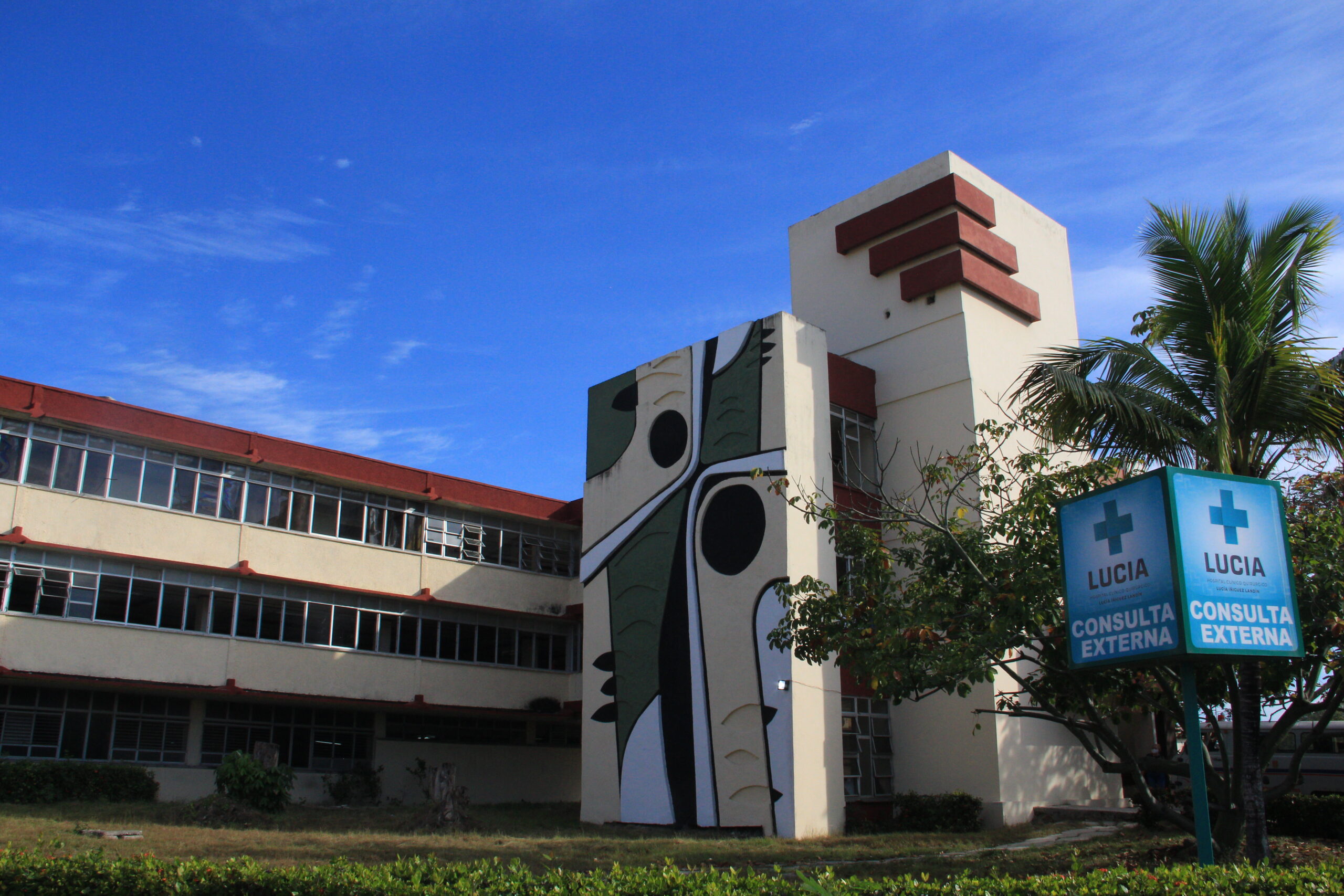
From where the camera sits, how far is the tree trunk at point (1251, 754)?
10812 mm

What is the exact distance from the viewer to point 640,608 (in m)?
21.9

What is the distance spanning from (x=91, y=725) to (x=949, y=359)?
19.6 metres

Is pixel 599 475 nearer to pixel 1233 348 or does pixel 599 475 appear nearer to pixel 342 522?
pixel 342 522

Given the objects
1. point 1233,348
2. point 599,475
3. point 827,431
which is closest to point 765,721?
point 827,431

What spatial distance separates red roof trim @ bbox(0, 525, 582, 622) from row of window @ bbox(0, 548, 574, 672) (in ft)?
0.60

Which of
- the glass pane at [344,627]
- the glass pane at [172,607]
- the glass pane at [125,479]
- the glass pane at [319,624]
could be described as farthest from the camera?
the glass pane at [344,627]

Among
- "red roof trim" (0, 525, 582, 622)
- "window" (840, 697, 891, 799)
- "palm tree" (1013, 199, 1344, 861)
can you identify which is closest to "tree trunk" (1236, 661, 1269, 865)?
"palm tree" (1013, 199, 1344, 861)

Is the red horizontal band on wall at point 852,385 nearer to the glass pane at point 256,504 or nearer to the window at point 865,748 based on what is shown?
the window at point 865,748

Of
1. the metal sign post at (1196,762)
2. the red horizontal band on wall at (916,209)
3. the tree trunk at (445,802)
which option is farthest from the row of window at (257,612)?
the metal sign post at (1196,762)

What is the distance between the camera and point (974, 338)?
22672 mm

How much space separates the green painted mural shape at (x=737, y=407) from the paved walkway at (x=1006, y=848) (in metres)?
8.18

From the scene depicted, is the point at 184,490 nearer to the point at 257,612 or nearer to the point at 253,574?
the point at 253,574

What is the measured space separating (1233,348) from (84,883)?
12.7 meters

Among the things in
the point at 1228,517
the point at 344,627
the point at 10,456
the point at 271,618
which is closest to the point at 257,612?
the point at 271,618
